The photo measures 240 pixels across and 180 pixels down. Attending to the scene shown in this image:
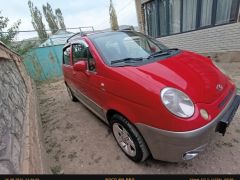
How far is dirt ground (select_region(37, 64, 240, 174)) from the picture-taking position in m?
2.21

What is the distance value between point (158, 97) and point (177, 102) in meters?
0.20

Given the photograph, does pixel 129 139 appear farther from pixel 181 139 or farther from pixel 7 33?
pixel 7 33

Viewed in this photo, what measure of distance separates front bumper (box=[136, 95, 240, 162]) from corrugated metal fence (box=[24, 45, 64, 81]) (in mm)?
8927

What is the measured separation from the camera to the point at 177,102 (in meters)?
1.71

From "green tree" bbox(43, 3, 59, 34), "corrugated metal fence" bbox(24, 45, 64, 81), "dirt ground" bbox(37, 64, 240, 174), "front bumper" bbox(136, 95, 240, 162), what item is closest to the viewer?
"front bumper" bbox(136, 95, 240, 162)

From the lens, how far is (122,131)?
93.7 inches

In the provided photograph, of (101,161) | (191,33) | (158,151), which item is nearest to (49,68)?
(191,33)

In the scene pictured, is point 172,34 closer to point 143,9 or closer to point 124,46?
point 143,9

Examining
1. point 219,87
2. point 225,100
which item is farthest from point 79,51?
point 225,100

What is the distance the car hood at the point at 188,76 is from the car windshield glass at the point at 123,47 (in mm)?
344

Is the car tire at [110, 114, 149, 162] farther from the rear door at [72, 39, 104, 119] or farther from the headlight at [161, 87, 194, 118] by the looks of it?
the headlight at [161, 87, 194, 118]

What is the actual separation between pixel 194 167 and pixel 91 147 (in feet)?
5.47

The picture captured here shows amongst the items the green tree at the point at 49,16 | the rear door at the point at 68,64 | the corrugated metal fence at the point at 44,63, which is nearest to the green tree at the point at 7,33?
the corrugated metal fence at the point at 44,63

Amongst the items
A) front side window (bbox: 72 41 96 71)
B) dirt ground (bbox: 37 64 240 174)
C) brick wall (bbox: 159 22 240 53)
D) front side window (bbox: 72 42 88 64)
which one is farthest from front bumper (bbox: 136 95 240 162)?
brick wall (bbox: 159 22 240 53)
